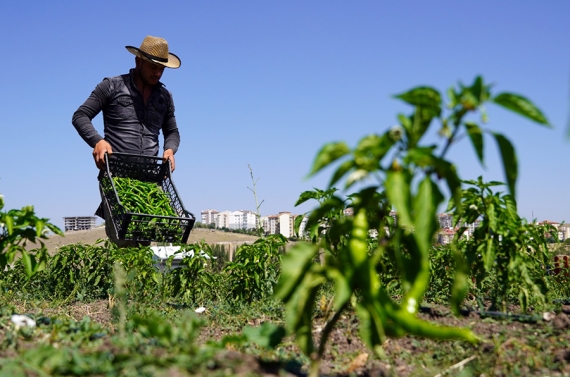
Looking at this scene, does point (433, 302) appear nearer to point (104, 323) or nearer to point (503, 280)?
point (503, 280)

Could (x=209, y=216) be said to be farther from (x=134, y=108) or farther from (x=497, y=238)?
(x=497, y=238)

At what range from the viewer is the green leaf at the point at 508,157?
1.91 metres

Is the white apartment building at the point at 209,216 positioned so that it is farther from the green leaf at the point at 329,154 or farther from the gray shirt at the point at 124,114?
the green leaf at the point at 329,154

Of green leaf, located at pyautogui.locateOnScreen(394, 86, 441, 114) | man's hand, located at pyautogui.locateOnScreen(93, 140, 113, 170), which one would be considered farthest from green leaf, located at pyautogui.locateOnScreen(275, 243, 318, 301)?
man's hand, located at pyautogui.locateOnScreen(93, 140, 113, 170)

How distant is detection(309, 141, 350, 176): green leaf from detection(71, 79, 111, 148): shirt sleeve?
16.5 feet

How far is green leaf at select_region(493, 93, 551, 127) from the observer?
184cm

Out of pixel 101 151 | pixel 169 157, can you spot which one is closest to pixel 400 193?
pixel 101 151

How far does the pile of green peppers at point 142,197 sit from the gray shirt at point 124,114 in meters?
0.53

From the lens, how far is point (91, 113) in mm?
6699

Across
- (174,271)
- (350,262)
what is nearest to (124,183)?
(174,271)

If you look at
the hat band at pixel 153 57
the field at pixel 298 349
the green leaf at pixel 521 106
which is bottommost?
the field at pixel 298 349

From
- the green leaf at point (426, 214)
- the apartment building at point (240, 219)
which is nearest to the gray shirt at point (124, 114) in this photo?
the green leaf at point (426, 214)

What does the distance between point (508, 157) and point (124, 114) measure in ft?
18.2

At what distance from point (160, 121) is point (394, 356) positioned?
4.75 metres
